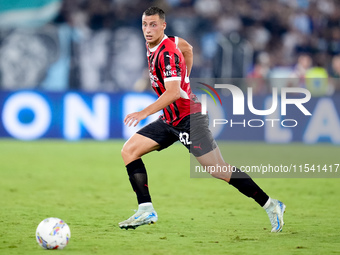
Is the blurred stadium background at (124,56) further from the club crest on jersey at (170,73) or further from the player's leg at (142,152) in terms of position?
the club crest on jersey at (170,73)

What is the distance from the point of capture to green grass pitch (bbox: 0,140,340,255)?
5.64m

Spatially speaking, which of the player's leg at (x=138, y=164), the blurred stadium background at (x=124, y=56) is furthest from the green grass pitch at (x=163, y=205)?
the blurred stadium background at (x=124, y=56)

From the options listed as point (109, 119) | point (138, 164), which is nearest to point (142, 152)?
point (138, 164)

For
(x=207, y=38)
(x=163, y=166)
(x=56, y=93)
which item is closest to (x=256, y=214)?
(x=163, y=166)

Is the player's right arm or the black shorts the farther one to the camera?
the player's right arm

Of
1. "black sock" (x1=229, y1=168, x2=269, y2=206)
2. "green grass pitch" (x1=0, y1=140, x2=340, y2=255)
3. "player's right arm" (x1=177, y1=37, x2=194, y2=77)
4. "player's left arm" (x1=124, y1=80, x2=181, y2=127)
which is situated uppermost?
"player's right arm" (x1=177, y1=37, x2=194, y2=77)

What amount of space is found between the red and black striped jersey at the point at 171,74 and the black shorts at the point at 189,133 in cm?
6

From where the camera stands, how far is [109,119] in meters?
15.9

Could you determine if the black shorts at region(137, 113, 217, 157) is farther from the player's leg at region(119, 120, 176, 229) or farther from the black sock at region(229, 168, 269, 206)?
the black sock at region(229, 168, 269, 206)

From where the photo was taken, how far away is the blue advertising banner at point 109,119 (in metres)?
15.5

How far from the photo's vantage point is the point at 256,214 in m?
7.56

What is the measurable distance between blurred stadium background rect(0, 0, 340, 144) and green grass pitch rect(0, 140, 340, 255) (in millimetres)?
1432

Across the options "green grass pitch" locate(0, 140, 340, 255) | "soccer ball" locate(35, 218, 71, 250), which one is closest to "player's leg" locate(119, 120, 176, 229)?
"green grass pitch" locate(0, 140, 340, 255)

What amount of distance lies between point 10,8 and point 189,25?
206 inches
